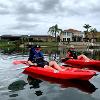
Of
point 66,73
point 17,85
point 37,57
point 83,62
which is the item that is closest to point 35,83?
point 17,85

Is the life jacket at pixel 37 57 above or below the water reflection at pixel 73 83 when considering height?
above

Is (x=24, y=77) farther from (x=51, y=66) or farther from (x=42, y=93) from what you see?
(x=42, y=93)

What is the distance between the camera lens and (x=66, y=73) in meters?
15.2

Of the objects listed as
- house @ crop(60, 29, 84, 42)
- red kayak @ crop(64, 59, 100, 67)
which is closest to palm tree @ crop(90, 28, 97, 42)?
house @ crop(60, 29, 84, 42)

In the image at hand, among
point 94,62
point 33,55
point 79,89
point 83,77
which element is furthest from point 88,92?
point 94,62

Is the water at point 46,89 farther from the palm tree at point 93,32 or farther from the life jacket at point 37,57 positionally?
the palm tree at point 93,32

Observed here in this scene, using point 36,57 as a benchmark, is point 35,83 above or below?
below

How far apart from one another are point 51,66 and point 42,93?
406cm

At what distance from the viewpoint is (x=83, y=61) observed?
2327cm

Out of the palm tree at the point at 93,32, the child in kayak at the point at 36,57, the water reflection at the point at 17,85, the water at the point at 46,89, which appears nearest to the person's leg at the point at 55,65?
the water at the point at 46,89

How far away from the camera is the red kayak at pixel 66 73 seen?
48.1 feet

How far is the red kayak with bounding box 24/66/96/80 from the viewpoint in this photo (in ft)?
48.1

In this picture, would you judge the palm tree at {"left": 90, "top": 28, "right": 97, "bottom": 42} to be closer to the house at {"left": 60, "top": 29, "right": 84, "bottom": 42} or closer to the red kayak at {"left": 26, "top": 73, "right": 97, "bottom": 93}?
the house at {"left": 60, "top": 29, "right": 84, "bottom": 42}

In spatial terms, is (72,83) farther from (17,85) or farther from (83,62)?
(83,62)
